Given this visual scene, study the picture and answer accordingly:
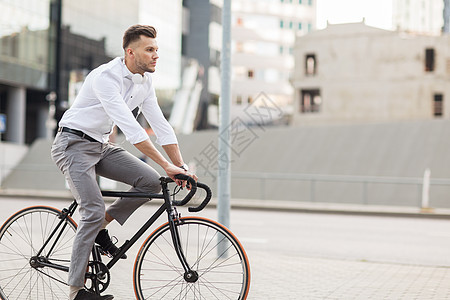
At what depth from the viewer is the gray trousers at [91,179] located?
378 cm

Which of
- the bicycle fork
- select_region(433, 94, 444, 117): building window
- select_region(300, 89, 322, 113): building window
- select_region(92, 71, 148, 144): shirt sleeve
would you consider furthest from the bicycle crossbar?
select_region(300, 89, 322, 113): building window

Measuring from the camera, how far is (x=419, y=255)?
8750 mm

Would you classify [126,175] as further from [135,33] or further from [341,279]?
[341,279]

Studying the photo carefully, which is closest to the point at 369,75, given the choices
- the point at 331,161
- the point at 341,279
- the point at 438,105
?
the point at 438,105

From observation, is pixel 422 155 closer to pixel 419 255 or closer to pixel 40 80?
pixel 419 255

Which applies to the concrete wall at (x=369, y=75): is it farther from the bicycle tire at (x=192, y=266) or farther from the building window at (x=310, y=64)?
the bicycle tire at (x=192, y=266)

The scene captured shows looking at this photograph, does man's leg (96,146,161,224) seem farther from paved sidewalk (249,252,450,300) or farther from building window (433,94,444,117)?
building window (433,94,444,117)

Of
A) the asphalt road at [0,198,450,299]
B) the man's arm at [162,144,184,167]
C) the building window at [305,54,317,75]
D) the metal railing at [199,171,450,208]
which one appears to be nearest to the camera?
the man's arm at [162,144,184,167]

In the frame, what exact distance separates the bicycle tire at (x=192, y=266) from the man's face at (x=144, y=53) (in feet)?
3.25

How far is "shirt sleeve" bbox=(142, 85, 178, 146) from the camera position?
3.89 meters

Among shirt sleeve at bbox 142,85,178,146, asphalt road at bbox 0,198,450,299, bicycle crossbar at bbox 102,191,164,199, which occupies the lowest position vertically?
asphalt road at bbox 0,198,450,299

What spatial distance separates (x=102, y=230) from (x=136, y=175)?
0.43 meters

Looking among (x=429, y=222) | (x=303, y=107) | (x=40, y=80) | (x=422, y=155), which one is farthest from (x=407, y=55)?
(x=429, y=222)

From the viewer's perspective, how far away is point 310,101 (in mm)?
50312
